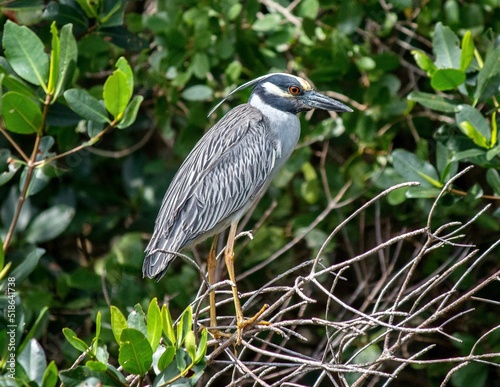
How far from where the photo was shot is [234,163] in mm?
3562

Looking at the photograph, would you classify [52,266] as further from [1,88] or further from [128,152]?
[1,88]

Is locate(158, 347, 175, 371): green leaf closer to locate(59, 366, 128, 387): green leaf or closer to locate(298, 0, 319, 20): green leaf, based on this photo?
locate(59, 366, 128, 387): green leaf

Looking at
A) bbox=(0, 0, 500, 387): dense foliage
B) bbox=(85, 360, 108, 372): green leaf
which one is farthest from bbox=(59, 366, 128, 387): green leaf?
bbox=(0, 0, 500, 387): dense foliage

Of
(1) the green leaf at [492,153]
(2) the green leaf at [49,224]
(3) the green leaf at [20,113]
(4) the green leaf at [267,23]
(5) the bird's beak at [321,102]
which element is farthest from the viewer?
(2) the green leaf at [49,224]

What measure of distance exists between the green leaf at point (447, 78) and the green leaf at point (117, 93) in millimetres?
1129

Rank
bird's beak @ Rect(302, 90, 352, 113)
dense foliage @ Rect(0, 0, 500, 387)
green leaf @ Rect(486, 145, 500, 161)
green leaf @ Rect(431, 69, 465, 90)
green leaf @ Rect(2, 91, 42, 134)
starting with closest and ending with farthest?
green leaf @ Rect(2, 91, 42, 134) < green leaf @ Rect(486, 145, 500, 161) < green leaf @ Rect(431, 69, 465, 90) < dense foliage @ Rect(0, 0, 500, 387) < bird's beak @ Rect(302, 90, 352, 113)

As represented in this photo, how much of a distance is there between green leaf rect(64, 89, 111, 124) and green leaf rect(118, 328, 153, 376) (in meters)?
0.92

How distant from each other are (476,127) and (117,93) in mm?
1285

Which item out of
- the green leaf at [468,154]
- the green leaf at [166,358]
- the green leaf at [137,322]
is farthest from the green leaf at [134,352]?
the green leaf at [468,154]

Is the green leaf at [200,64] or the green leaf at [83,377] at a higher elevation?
the green leaf at [83,377]

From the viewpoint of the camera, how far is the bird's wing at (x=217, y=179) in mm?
3422

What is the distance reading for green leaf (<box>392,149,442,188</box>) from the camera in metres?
3.23

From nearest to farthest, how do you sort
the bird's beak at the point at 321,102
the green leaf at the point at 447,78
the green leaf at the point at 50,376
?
the green leaf at the point at 50,376 < the green leaf at the point at 447,78 < the bird's beak at the point at 321,102

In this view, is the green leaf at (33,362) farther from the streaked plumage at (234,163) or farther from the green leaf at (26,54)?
the streaked plumage at (234,163)
